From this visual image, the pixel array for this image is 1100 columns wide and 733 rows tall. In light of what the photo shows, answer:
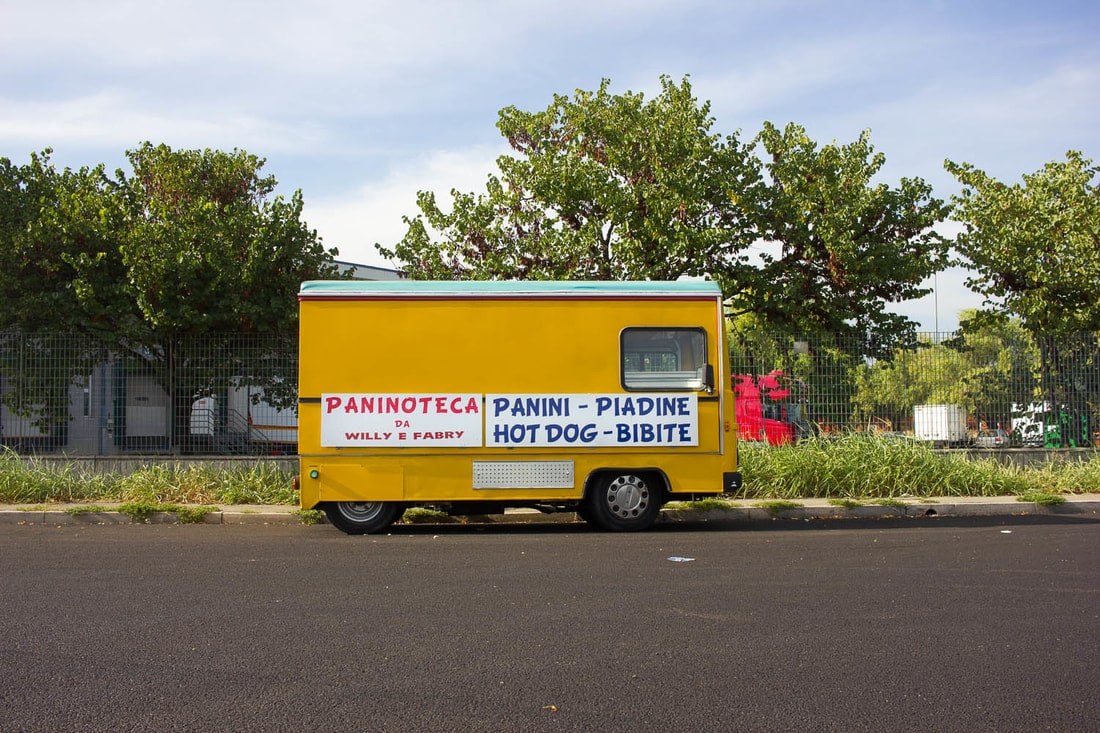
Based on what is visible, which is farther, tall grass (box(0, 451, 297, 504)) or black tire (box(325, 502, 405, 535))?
tall grass (box(0, 451, 297, 504))

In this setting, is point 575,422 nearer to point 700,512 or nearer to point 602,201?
point 700,512

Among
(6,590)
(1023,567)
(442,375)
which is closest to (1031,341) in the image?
(1023,567)

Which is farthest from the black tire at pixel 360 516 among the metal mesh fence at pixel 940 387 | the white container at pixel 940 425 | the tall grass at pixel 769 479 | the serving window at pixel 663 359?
the white container at pixel 940 425

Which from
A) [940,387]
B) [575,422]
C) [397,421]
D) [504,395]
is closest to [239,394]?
[397,421]

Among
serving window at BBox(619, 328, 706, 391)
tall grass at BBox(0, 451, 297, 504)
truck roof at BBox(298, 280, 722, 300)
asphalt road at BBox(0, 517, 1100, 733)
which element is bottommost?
asphalt road at BBox(0, 517, 1100, 733)

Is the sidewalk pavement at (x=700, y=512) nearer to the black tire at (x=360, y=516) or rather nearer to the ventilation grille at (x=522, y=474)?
the black tire at (x=360, y=516)

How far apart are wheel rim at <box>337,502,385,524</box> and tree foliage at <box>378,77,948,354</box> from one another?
762 cm

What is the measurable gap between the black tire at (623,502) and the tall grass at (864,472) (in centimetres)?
262

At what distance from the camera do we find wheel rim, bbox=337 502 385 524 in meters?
10.3

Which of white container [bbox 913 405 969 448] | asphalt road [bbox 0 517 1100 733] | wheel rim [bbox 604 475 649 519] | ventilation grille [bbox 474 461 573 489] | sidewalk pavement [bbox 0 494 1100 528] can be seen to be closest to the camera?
asphalt road [bbox 0 517 1100 733]

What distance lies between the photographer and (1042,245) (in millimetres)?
17297

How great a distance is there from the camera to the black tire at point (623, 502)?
33.9 feet

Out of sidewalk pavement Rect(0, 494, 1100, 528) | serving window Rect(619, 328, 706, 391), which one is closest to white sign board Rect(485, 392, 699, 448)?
serving window Rect(619, 328, 706, 391)

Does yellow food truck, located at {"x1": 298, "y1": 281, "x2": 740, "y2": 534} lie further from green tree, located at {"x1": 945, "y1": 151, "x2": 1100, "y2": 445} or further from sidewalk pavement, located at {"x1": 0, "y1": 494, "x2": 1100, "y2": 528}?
green tree, located at {"x1": 945, "y1": 151, "x2": 1100, "y2": 445}
